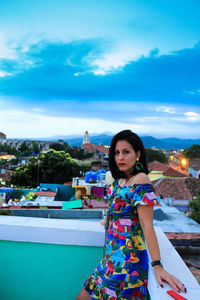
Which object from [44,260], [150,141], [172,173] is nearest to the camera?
[44,260]

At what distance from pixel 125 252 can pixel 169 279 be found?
0.23 meters

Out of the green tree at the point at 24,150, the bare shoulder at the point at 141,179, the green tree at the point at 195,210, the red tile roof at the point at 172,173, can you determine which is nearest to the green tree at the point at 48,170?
the red tile roof at the point at 172,173

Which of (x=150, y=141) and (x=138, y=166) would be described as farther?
(x=150, y=141)

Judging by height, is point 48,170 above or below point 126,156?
below

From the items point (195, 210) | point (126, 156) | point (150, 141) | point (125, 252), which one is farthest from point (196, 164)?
point (150, 141)

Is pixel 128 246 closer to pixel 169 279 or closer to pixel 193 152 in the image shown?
pixel 169 279

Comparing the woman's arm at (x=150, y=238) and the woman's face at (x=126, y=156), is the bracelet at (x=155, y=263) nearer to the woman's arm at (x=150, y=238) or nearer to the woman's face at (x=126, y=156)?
the woman's arm at (x=150, y=238)

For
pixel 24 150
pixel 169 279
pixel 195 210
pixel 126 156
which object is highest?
pixel 126 156

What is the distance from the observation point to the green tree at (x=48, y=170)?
20547 millimetres

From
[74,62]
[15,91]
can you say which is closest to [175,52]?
[74,62]

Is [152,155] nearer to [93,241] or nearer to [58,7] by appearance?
[58,7]

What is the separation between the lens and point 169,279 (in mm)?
892

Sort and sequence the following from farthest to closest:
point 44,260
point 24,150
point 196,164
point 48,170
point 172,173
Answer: point 24,150
point 196,164
point 172,173
point 48,170
point 44,260

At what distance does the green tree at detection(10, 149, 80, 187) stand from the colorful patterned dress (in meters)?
20.2
